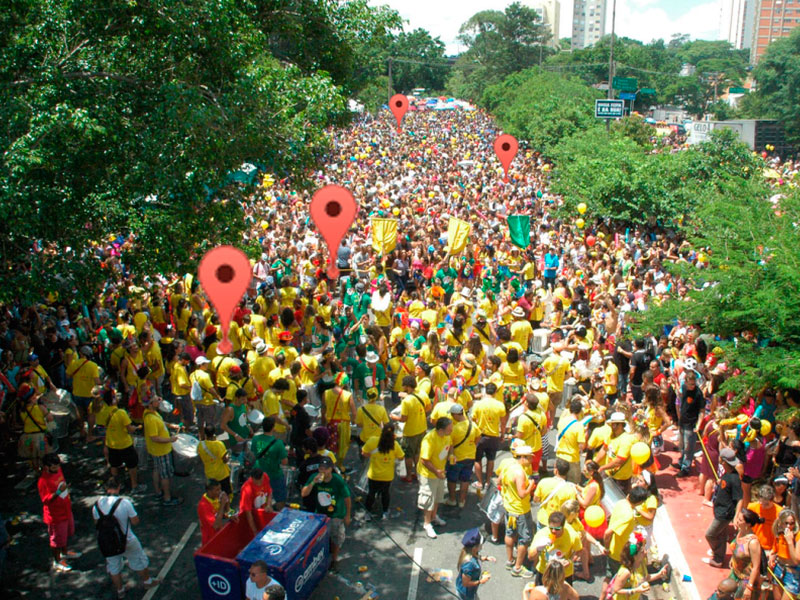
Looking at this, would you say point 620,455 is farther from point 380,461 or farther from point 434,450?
point 380,461

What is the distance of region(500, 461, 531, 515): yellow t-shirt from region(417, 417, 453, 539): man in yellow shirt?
0.74 m

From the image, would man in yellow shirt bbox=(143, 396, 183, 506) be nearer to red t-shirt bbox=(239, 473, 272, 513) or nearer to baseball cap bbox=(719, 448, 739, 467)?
red t-shirt bbox=(239, 473, 272, 513)

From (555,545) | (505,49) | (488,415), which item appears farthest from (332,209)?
(505,49)

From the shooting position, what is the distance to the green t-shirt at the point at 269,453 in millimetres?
7637

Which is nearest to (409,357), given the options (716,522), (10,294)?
(716,522)

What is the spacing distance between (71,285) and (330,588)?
176 inches

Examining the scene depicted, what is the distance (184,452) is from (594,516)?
15.2ft

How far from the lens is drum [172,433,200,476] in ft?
27.6

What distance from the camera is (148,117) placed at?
8984 millimetres

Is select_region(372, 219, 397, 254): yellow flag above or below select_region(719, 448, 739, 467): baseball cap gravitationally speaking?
above

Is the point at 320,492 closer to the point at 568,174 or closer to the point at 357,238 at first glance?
the point at 357,238

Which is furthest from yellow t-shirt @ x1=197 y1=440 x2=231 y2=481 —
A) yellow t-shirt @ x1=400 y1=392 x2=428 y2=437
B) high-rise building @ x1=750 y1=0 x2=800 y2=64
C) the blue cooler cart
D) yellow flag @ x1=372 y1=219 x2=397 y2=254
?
high-rise building @ x1=750 y1=0 x2=800 y2=64

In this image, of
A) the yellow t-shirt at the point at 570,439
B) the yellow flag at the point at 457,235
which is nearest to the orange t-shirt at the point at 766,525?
the yellow t-shirt at the point at 570,439

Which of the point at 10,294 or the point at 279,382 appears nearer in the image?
the point at 10,294
